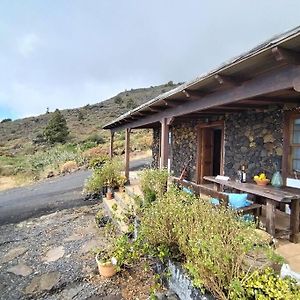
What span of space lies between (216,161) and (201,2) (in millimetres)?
6252

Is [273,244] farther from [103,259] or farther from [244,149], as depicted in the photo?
[244,149]

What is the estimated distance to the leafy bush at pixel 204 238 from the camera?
2.67 meters

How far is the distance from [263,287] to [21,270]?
14.6ft

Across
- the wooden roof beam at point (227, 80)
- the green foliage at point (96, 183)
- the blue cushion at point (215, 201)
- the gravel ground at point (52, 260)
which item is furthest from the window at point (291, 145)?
the green foliage at point (96, 183)

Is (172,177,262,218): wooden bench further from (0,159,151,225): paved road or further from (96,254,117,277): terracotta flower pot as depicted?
(0,159,151,225): paved road

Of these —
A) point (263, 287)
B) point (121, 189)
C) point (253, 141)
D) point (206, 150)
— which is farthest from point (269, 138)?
point (121, 189)

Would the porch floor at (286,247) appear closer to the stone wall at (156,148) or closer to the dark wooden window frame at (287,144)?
the dark wooden window frame at (287,144)

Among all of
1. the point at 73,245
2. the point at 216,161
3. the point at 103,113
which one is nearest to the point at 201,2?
the point at 216,161

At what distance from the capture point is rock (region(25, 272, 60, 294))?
4422 millimetres

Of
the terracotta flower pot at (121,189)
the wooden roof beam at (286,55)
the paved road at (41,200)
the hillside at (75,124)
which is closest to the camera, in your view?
the wooden roof beam at (286,55)

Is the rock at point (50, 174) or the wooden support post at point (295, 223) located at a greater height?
the wooden support post at point (295, 223)

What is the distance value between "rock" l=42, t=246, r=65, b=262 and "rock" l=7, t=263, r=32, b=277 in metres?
0.40

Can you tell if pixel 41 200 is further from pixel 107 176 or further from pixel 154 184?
pixel 154 184

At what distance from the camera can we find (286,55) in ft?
8.40
